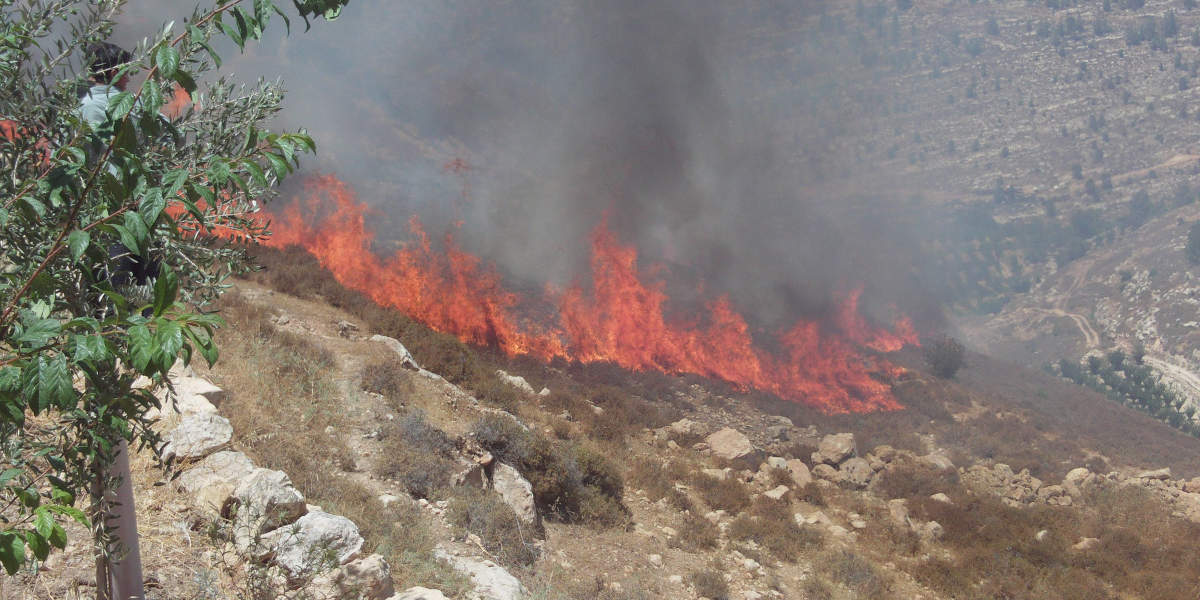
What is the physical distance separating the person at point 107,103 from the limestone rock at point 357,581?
8.73 feet

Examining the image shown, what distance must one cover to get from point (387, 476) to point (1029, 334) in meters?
65.7

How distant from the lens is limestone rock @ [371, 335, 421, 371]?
465 inches

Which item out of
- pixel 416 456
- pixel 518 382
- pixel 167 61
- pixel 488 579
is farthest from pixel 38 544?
pixel 518 382

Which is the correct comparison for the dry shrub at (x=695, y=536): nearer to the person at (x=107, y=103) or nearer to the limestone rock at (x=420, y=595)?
the limestone rock at (x=420, y=595)

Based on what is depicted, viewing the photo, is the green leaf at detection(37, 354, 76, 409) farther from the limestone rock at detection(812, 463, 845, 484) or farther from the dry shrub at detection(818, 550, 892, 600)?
the limestone rock at detection(812, 463, 845, 484)

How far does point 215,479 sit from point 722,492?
30.3 ft

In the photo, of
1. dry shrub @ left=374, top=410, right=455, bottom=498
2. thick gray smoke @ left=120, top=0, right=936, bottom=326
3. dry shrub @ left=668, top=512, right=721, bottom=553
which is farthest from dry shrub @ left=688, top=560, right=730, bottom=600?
thick gray smoke @ left=120, top=0, right=936, bottom=326

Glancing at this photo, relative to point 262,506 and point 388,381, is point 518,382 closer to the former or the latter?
point 388,381

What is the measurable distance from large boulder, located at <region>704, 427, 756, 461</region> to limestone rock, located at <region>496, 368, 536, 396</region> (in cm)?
443

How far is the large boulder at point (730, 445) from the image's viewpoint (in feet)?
49.4

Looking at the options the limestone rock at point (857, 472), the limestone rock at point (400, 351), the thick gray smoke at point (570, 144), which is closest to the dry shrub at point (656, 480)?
the limestone rock at point (400, 351)

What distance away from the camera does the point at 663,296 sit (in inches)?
957

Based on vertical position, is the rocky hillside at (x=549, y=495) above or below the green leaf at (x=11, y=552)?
below

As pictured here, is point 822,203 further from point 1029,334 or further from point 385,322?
point 385,322
